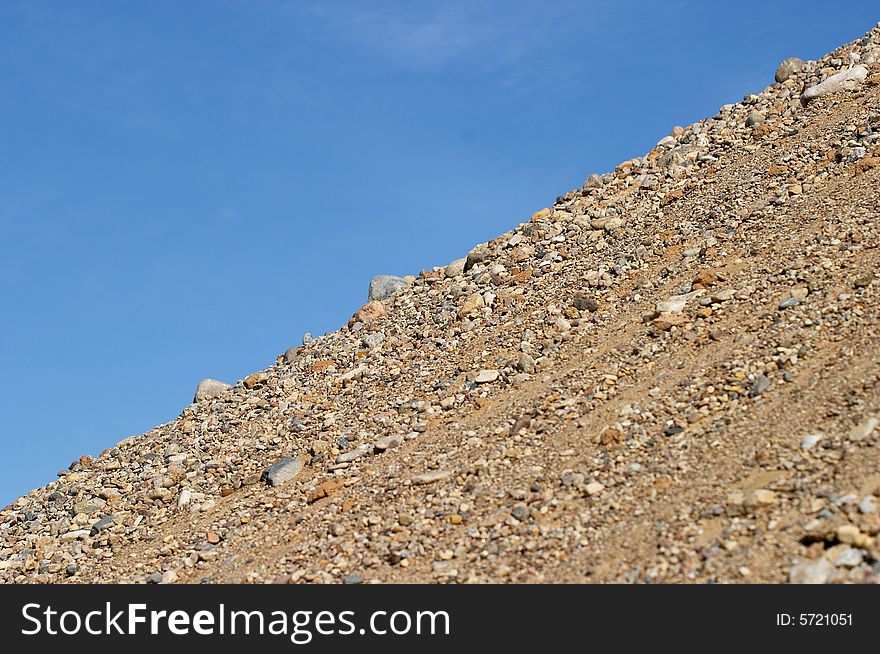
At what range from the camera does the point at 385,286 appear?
65.7 feet

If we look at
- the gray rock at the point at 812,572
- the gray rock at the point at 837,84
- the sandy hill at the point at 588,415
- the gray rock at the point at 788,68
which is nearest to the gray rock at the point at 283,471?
the sandy hill at the point at 588,415

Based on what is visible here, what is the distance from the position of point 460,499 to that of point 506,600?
2002 millimetres

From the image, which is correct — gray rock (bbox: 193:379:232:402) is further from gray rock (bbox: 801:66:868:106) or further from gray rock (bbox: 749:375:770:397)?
gray rock (bbox: 801:66:868:106)

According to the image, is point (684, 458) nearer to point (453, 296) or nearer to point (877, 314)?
point (877, 314)

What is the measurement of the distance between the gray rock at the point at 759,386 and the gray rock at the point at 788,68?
1122 cm

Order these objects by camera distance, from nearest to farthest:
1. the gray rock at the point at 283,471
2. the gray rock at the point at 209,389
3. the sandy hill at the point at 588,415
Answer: the sandy hill at the point at 588,415, the gray rock at the point at 283,471, the gray rock at the point at 209,389

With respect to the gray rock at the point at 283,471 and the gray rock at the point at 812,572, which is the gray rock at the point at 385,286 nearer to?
the gray rock at the point at 283,471

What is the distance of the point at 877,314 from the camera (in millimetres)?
12375

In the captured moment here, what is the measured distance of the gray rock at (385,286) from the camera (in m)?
19.8

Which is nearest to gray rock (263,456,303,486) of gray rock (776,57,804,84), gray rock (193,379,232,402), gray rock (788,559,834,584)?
gray rock (193,379,232,402)

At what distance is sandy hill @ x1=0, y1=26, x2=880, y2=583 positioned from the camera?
1008cm

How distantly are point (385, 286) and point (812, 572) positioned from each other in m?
12.4

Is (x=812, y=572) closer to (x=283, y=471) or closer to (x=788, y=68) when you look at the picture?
(x=283, y=471)

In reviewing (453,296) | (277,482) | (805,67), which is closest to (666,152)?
(805,67)
